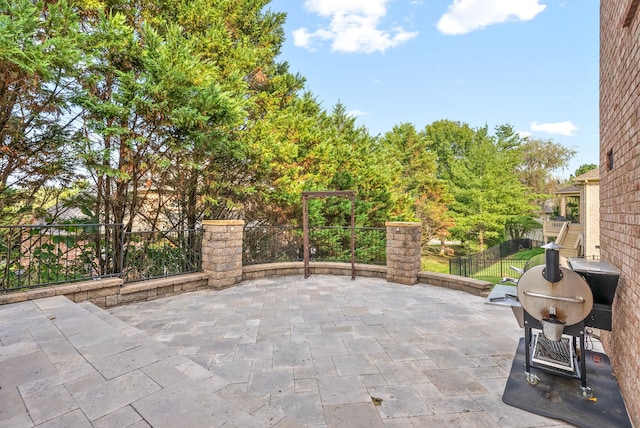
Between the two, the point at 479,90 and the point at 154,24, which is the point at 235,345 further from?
the point at 479,90

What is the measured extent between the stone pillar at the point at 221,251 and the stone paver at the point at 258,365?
1060mm

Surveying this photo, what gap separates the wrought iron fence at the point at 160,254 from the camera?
514 centimetres

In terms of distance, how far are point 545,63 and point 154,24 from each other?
555 inches

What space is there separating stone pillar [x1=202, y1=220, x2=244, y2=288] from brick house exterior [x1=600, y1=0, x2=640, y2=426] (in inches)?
207

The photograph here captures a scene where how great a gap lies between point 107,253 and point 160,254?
1.02m

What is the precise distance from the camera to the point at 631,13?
6.04 ft

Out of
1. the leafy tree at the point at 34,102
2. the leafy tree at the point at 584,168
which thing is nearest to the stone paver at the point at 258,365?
the leafy tree at the point at 34,102

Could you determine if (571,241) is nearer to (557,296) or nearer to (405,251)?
(405,251)

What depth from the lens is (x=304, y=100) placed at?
407 inches

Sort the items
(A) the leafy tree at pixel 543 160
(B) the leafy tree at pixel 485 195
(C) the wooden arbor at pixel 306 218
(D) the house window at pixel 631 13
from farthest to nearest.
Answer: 1. (A) the leafy tree at pixel 543 160
2. (B) the leafy tree at pixel 485 195
3. (C) the wooden arbor at pixel 306 218
4. (D) the house window at pixel 631 13

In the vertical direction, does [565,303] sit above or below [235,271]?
above

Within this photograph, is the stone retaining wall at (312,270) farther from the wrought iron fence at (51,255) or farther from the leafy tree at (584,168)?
the leafy tree at (584,168)

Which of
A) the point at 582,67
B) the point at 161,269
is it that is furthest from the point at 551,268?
the point at 582,67

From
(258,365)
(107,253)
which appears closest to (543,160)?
(258,365)
